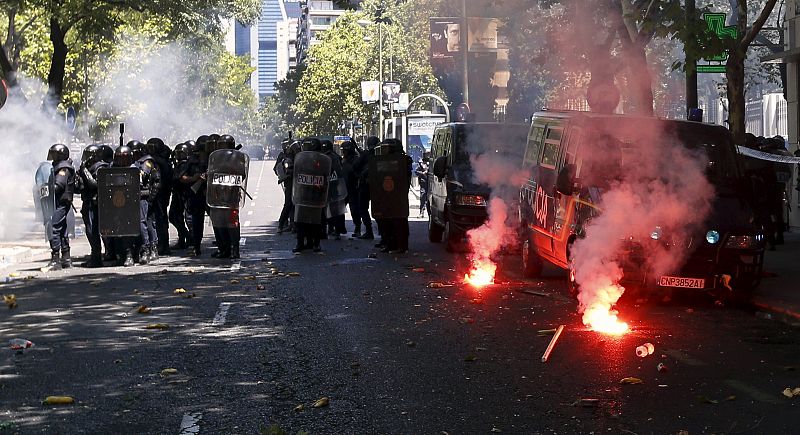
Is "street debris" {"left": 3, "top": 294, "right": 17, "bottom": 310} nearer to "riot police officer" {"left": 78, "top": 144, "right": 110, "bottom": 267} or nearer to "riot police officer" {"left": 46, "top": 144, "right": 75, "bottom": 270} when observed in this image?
"riot police officer" {"left": 46, "top": 144, "right": 75, "bottom": 270}

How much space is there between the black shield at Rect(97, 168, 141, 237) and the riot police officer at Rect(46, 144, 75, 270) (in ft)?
1.46

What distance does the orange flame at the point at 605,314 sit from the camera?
11.4 metres

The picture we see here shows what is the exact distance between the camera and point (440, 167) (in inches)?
792

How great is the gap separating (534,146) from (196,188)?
6317 mm

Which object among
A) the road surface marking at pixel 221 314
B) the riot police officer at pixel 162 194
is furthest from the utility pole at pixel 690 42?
the riot police officer at pixel 162 194

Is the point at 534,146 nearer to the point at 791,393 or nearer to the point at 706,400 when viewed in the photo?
the point at 791,393

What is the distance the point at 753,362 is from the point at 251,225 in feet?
66.0

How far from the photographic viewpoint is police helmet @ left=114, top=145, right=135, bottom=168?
18547 mm

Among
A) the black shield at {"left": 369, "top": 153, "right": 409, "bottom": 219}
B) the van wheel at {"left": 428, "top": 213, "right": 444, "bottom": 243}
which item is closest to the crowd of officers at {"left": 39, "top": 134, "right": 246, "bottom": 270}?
the black shield at {"left": 369, "top": 153, "right": 409, "bottom": 219}

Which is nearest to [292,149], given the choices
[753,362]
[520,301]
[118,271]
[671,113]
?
[118,271]

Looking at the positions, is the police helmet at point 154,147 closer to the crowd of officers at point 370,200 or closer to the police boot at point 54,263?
the crowd of officers at point 370,200

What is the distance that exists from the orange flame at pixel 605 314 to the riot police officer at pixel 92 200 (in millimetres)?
8646

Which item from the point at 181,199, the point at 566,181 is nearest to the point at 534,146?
the point at 566,181

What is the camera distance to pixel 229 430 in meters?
7.19
